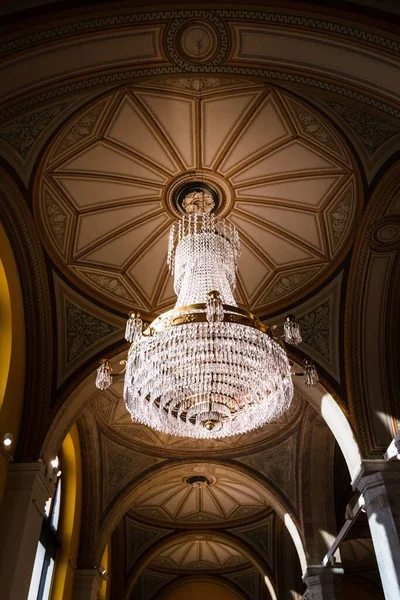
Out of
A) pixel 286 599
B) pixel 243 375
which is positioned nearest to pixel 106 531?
pixel 286 599

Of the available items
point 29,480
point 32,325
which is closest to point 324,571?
point 29,480

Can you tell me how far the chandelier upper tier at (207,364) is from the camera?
5.19m

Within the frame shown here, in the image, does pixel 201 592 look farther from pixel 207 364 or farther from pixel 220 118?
pixel 220 118

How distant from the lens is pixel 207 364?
5.18m

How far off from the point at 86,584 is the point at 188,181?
290 inches

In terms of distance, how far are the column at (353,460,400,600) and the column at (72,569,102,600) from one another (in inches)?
212

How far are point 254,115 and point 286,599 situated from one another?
11.4 metres

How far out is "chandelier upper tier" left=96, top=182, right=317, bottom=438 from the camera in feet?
17.0

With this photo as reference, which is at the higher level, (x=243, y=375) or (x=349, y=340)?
(x=349, y=340)

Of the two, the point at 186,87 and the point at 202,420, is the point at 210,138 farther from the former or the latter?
the point at 202,420

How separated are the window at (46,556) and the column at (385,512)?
15.3 ft

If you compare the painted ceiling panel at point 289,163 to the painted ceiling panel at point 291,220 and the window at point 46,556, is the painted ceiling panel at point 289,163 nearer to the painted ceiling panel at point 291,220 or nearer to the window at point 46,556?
the painted ceiling panel at point 291,220

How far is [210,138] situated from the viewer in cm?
643

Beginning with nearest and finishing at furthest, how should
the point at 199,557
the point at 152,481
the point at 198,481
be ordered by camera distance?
the point at 152,481 < the point at 198,481 < the point at 199,557
